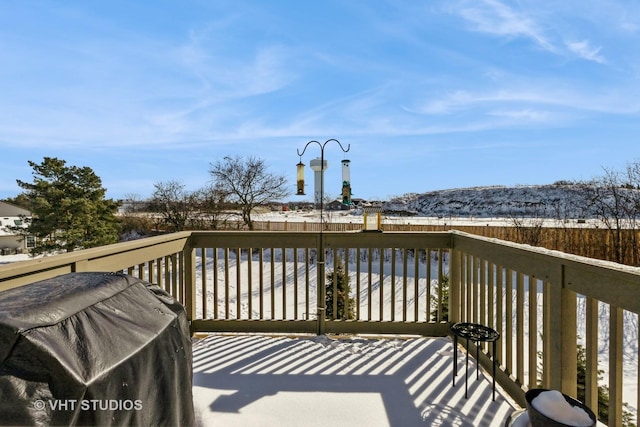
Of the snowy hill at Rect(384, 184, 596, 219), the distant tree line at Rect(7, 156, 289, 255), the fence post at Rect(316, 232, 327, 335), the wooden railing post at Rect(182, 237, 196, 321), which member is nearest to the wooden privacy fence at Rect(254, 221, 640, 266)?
the fence post at Rect(316, 232, 327, 335)

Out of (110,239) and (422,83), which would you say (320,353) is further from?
(110,239)

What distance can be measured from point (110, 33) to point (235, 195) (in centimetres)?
1176

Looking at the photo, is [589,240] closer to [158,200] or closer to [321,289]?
[321,289]

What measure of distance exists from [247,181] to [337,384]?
1455cm

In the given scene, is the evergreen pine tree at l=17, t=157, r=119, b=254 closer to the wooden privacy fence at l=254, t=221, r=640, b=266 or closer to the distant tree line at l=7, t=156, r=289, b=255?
the distant tree line at l=7, t=156, r=289, b=255

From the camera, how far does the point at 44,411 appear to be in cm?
75

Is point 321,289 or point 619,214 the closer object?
point 321,289

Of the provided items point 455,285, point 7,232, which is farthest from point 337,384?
point 7,232

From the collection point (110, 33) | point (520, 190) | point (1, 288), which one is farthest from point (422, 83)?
point (520, 190)

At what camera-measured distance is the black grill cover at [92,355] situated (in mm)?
757

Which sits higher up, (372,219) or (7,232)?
(372,219)

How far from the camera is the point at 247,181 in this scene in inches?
640

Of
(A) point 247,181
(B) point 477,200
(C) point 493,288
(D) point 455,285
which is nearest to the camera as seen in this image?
(C) point 493,288

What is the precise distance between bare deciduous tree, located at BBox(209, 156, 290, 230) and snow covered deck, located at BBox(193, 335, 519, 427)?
13.4 m
